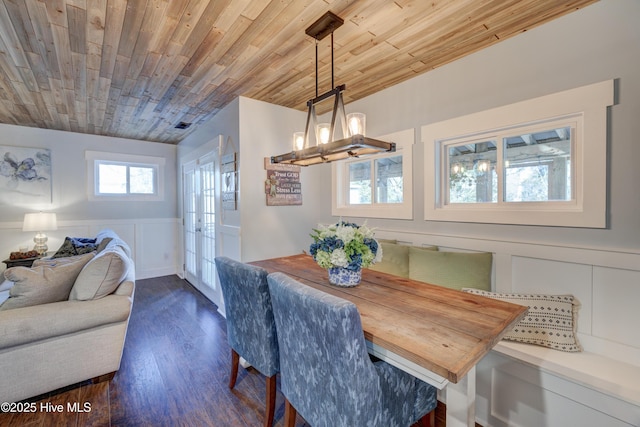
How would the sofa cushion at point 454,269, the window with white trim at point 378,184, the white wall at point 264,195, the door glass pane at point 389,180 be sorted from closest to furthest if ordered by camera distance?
the sofa cushion at point 454,269
the window with white trim at point 378,184
the door glass pane at point 389,180
the white wall at point 264,195

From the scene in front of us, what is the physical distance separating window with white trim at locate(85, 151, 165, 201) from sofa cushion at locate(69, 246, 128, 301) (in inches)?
131

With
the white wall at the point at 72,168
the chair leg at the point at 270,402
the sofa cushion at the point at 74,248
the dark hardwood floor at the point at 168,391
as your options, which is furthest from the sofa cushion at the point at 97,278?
the white wall at the point at 72,168

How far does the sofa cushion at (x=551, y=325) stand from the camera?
5.26 ft

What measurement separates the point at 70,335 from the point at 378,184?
2.89 m

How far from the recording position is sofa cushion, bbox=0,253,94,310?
1.77 m

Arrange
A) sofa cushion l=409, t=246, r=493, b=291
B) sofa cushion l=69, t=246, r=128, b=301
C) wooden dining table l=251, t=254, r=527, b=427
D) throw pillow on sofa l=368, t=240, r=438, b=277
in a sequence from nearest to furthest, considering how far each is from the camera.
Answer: wooden dining table l=251, t=254, r=527, b=427 → sofa cushion l=69, t=246, r=128, b=301 → sofa cushion l=409, t=246, r=493, b=291 → throw pillow on sofa l=368, t=240, r=438, b=277

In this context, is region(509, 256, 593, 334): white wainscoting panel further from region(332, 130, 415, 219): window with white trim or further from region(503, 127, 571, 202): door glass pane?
region(332, 130, 415, 219): window with white trim

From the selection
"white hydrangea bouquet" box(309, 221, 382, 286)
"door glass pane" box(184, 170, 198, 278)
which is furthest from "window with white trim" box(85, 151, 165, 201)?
"white hydrangea bouquet" box(309, 221, 382, 286)

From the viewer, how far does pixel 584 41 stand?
1664mm

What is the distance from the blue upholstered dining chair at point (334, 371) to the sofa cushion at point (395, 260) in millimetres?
1141

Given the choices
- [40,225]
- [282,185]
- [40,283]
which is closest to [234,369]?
[40,283]

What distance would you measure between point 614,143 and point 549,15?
35.2 inches

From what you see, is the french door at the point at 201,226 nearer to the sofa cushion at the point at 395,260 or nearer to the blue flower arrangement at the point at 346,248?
the sofa cushion at the point at 395,260

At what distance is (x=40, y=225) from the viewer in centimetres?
377
